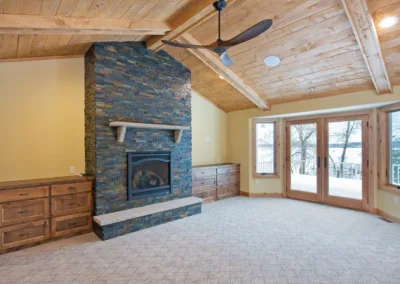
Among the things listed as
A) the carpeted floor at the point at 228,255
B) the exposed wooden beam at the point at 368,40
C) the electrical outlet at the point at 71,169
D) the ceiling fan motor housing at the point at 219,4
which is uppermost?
the ceiling fan motor housing at the point at 219,4

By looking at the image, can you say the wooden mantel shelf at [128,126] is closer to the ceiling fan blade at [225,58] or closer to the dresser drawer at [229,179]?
the ceiling fan blade at [225,58]

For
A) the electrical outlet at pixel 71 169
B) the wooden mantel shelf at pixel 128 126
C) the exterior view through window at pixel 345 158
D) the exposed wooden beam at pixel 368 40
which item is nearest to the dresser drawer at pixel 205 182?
the wooden mantel shelf at pixel 128 126

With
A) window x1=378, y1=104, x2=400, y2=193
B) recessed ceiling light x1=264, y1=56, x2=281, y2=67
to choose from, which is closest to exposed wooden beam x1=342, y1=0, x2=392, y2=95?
window x1=378, y1=104, x2=400, y2=193

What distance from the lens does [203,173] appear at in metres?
5.58

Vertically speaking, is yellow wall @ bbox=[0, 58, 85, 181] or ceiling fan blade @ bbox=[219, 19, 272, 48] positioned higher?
ceiling fan blade @ bbox=[219, 19, 272, 48]

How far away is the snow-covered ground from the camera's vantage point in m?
5.10

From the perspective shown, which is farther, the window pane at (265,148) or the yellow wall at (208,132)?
the window pane at (265,148)

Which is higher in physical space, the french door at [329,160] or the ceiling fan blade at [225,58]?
the ceiling fan blade at [225,58]

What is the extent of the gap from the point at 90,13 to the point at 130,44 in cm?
127

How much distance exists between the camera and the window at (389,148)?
4.38 metres

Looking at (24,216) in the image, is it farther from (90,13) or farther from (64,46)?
(90,13)

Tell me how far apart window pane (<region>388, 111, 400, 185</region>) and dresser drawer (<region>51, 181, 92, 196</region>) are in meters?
5.43

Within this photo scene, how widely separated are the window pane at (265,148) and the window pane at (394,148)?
247 centimetres

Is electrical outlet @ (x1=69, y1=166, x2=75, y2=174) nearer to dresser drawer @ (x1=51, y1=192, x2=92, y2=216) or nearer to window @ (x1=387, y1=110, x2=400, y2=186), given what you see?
dresser drawer @ (x1=51, y1=192, x2=92, y2=216)
